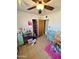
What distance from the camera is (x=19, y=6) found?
49.5 inches

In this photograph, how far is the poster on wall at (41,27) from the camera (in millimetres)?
1272

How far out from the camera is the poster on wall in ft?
4.17

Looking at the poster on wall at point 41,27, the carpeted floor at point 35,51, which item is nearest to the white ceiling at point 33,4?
the poster on wall at point 41,27

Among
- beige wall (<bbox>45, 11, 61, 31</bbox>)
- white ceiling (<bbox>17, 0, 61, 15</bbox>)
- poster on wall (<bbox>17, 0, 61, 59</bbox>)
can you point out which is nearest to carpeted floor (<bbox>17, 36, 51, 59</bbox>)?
poster on wall (<bbox>17, 0, 61, 59</bbox>)

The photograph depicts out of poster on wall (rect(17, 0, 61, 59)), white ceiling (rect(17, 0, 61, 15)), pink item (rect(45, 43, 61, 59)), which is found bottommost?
pink item (rect(45, 43, 61, 59))

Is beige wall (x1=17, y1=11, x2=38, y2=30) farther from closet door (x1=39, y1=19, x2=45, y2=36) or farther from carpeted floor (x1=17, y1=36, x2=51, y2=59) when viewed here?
carpeted floor (x1=17, y1=36, x2=51, y2=59)

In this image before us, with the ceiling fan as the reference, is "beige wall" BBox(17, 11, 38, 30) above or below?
below

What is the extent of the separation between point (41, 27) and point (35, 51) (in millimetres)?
226
